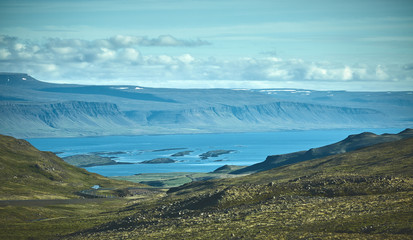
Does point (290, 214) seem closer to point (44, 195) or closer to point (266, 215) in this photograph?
point (266, 215)

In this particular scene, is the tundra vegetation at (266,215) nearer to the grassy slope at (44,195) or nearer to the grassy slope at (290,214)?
the grassy slope at (290,214)

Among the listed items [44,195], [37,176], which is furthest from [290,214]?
[37,176]

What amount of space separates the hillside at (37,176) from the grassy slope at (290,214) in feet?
198

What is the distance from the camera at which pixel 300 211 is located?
189 ft

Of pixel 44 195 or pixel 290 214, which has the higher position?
pixel 290 214

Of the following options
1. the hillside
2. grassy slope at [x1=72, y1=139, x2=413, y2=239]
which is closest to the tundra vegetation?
grassy slope at [x1=72, y1=139, x2=413, y2=239]

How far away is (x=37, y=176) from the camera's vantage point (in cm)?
16212

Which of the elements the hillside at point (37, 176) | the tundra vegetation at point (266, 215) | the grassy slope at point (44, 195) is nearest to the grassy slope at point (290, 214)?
the tundra vegetation at point (266, 215)

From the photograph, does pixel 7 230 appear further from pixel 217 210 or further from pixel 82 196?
pixel 82 196

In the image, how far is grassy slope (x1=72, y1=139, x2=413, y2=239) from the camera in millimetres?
47438

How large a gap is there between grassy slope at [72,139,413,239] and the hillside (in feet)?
198

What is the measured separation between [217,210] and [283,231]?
18731 mm

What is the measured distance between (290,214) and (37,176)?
11957 cm

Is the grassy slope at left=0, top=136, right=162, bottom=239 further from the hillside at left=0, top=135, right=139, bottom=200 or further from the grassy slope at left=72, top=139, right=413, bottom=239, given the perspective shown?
the grassy slope at left=72, top=139, right=413, bottom=239
